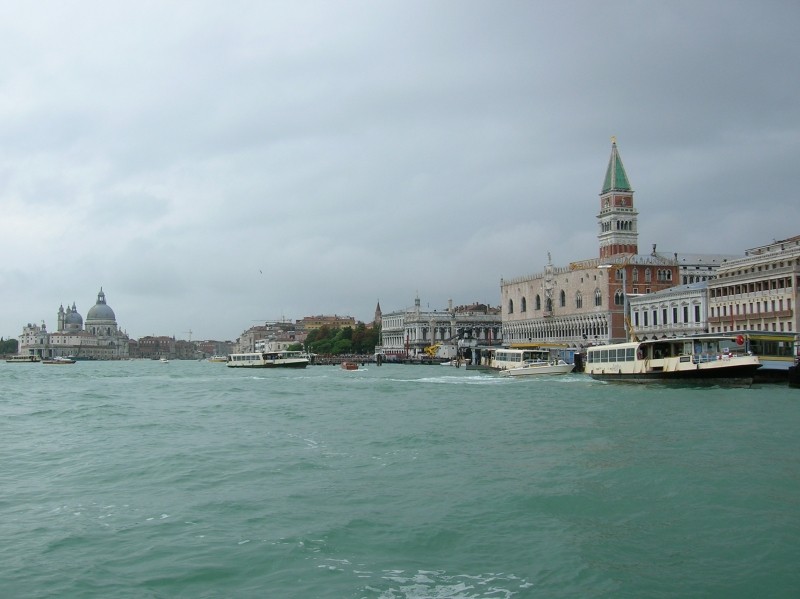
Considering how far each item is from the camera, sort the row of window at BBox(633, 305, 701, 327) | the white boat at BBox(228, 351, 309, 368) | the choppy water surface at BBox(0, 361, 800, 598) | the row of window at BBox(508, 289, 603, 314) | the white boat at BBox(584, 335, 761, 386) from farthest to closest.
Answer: the row of window at BBox(508, 289, 603, 314), the white boat at BBox(228, 351, 309, 368), the row of window at BBox(633, 305, 701, 327), the white boat at BBox(584, 335, 761, 386), the choppy water surface at BBox(0, 361, 800, 598)

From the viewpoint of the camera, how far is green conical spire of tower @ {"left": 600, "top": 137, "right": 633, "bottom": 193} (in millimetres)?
87188

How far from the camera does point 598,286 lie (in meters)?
76.2

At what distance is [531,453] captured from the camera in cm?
1501

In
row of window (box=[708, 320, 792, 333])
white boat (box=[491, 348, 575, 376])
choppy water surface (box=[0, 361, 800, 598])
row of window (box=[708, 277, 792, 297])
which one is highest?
row of window (box=[708, 277, 792, 297])

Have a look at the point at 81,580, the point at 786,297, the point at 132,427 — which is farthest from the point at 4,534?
the point at 786,297

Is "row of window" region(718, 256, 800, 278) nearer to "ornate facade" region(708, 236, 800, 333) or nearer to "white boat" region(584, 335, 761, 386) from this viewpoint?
"ornate facade" region(708, 236, 800, 333)

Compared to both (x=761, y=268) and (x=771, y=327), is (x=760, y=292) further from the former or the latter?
(x=771, y=327)

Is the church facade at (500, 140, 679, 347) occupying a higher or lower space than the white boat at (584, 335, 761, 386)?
higher

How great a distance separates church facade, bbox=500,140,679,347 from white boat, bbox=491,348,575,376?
19.1 metres

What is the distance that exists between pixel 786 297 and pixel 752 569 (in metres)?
44.1

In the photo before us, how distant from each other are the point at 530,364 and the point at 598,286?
30635 mm

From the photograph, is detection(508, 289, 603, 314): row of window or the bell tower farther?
the bell tower

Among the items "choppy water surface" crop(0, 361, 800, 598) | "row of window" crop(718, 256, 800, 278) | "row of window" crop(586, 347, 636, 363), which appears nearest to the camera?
"choppy water surface" crop(0, 361, 800, 598)

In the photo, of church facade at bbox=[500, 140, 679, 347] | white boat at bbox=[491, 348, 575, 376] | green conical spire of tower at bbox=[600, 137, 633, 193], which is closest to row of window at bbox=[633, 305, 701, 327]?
church facade at bbox=[500, 140, 679, 347]
